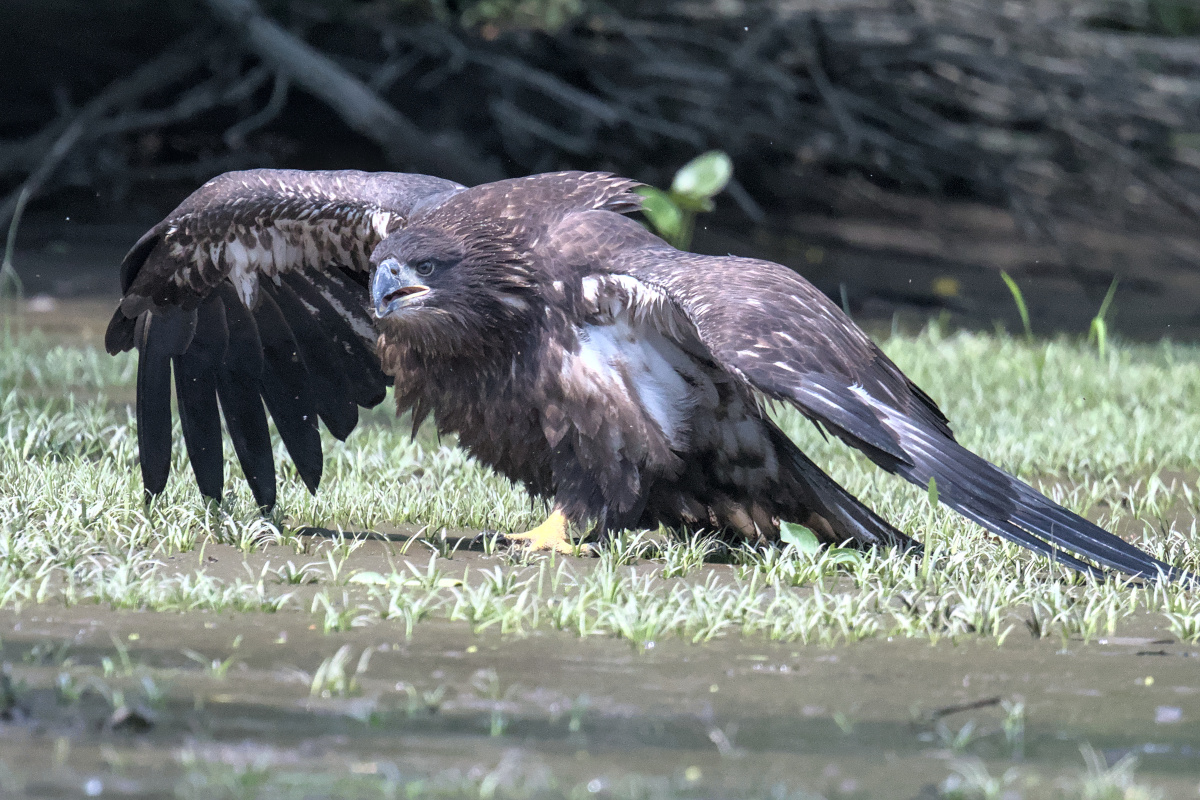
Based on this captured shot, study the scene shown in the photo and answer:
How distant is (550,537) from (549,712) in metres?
1.48

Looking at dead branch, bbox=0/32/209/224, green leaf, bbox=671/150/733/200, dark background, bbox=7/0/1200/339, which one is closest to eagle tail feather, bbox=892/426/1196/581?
green leaf, bbox=671/150/733/200

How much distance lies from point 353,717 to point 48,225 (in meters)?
9.36

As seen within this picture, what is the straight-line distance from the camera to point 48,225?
1097cm

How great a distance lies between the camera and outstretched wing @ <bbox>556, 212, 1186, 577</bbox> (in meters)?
3.38

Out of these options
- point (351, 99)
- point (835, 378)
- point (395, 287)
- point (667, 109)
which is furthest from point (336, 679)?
point (667, 109)

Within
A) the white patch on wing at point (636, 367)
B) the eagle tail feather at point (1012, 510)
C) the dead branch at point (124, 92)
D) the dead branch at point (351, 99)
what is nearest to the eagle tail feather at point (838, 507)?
the white patch on wing at point (636, 367)

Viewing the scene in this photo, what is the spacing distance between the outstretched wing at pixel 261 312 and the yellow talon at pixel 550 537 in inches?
29.8

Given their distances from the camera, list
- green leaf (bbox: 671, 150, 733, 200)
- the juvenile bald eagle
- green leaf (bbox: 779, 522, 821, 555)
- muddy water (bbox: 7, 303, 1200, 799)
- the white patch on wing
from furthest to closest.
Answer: green leaf (bbox: 671, 150, 733, 200)
the white patch on wing
green leaf (bbox: 779, 522, 821, 555)
the juvenile bald eagle
muddy water (bbox: 7, 303, 1200, 799)

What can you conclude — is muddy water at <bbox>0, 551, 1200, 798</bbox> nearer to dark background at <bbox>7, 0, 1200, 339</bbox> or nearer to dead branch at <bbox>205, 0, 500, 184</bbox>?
dead branch at <bbox>205, 0, 500, 184</bbox>

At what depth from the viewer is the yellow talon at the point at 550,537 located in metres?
4.03

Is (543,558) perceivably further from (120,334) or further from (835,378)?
(120,334)

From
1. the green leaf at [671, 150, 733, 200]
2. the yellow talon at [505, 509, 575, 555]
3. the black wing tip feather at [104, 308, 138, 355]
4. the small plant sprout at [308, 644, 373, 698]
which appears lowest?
the yellow talon at [505, 509, 575, 555]

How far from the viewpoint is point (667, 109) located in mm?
11180

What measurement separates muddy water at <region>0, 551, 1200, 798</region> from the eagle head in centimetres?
113
